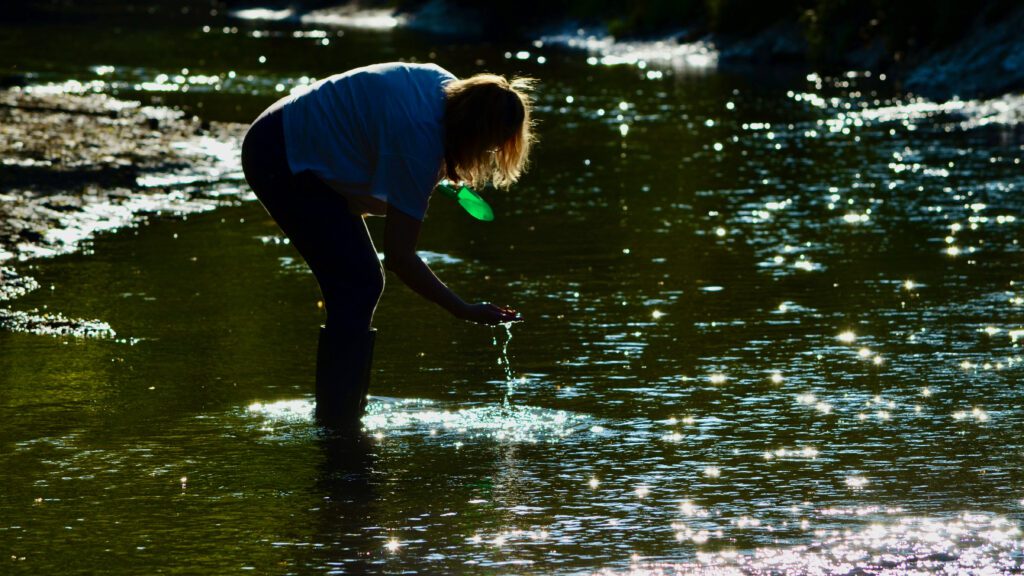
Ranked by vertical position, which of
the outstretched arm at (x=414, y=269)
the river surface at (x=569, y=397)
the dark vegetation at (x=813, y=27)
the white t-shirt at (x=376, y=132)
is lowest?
the river surface at (x=569, y=397)

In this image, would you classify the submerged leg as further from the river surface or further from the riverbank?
the riverbank

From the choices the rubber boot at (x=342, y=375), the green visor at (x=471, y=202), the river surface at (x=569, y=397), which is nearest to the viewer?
the river surface at (x=569, y=397)

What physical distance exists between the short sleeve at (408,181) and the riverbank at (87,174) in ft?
9.87

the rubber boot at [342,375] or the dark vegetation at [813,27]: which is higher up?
the dark vegetation at [813,27]

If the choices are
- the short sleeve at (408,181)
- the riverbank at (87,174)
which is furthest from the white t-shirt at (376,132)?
the riverbank at (87,174)

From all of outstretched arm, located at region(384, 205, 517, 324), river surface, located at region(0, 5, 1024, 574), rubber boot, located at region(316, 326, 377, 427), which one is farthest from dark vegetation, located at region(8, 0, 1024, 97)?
outstretched arm, located at region(384, 205, 517, 324)

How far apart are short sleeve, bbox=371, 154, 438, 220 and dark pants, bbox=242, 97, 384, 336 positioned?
1.28 ft

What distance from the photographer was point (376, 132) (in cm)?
595

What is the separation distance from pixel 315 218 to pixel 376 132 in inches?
17.9

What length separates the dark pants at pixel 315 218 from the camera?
6223mm

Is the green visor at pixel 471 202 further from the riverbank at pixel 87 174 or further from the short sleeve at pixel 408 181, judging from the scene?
the riverbank at pixel 87 174

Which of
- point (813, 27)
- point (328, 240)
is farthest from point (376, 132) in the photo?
point (813, 27)

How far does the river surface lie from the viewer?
518 centimetres

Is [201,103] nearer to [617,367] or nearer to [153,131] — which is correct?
[153,131]
